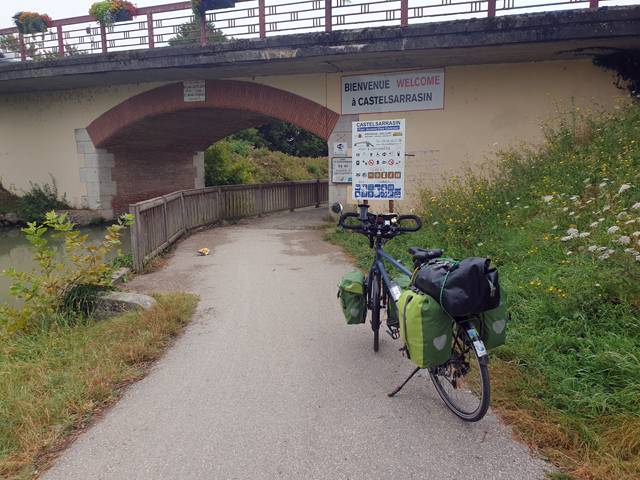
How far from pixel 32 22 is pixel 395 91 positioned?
9291 millimetres

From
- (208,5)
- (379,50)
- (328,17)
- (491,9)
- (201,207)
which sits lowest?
(201,207)

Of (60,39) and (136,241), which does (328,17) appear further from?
(60,39)

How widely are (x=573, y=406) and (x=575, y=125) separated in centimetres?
761

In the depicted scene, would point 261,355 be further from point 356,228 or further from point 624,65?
point 624,65

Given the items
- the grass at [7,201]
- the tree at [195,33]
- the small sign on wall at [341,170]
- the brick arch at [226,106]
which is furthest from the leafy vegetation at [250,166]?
the small sign on wall at [341,170]

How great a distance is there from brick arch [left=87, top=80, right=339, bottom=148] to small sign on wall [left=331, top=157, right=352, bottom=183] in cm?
63

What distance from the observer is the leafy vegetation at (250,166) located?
18.4 meters

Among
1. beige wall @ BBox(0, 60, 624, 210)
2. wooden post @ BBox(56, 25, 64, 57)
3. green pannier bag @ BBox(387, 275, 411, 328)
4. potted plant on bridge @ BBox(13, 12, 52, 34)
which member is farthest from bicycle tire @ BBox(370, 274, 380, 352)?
potted plant on bridge @ BBox(13, 12, 52, 34)

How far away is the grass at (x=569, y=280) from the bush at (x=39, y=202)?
10241 millimetres

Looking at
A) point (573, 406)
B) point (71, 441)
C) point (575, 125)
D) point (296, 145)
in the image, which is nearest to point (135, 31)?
point (575, 125)

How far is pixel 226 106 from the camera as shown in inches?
460

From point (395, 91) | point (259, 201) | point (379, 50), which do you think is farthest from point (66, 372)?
point (259, 201)

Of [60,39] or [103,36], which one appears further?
[60,39]

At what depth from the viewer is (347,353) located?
397cm
